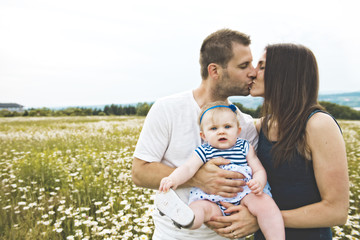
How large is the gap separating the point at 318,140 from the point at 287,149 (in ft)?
0.81

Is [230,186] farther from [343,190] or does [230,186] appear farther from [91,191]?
[91,191]

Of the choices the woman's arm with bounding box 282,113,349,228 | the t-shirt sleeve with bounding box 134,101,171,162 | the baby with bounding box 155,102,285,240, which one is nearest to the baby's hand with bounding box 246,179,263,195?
the baby with bounding box 155,102,285,240

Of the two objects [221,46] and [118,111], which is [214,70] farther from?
[118,111]

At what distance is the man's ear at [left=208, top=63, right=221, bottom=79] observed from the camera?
9.16 ft

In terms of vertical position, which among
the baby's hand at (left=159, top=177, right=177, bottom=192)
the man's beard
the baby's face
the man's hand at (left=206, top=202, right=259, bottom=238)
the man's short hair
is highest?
the man's short hair

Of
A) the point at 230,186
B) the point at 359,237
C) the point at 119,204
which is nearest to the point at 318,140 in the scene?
the point at 230,186

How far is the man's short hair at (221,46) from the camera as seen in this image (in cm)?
280

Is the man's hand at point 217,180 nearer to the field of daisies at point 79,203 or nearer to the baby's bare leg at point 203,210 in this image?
the baby's bare leg at point 203,210

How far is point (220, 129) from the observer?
2.27 meters

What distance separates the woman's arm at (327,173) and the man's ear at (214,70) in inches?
46.0

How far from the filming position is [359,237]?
328 centimetres

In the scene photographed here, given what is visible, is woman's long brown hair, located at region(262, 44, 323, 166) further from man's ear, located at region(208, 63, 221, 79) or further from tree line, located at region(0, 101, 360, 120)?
tree line, located at region(0, 101, 360, 120)

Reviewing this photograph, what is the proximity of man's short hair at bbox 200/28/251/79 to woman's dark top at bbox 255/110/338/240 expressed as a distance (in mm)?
1148

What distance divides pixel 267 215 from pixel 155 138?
117 cm
